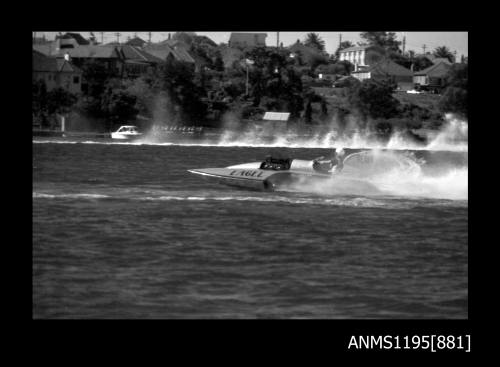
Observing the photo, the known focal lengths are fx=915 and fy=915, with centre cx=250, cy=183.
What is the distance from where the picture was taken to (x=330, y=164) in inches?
891

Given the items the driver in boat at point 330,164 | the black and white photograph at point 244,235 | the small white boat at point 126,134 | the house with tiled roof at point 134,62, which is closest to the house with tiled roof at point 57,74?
the house with tiled roof at point 134,62

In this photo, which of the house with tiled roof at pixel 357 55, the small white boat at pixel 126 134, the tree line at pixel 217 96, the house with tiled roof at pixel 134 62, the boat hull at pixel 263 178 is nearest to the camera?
the boat hull at pixel 263 178

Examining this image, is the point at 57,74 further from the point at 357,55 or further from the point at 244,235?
the point at 244,235

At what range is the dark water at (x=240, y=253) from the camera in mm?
11023

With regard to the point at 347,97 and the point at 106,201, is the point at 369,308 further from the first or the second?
the point at 347,97

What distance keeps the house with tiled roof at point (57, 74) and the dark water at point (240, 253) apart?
42.4m

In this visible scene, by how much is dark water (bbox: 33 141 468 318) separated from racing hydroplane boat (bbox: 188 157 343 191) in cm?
32

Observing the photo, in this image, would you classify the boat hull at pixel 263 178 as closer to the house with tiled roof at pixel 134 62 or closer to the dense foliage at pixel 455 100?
the dense foliage at pixel 455 100

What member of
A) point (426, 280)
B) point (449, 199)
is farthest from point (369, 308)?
point (449, 199)

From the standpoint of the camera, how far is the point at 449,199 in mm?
22234

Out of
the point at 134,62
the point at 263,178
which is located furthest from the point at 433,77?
the point at 263,178

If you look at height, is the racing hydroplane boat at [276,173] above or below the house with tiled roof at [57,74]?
below

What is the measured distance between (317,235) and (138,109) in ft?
164

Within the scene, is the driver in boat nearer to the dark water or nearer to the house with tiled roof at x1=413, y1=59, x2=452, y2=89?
the dark water
